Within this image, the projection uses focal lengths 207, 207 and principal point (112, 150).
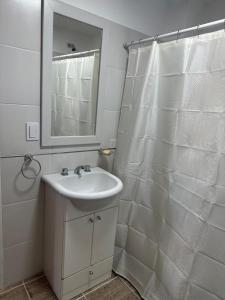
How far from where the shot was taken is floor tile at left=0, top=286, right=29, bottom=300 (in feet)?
4.88

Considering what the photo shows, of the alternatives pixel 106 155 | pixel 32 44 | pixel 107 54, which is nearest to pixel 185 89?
pixel 107 54

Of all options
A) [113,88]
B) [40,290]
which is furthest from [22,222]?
[113,88]

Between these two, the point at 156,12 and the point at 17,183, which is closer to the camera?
the point at 17,183

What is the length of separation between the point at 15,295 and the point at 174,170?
1.45m

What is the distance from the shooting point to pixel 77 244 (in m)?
1.42

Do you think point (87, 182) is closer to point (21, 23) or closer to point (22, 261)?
point (22, 261)

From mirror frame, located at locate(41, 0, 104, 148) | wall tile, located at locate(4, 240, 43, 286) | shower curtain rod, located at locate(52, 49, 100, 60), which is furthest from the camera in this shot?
wall tile, located at locate(4, 240, 43, 286)

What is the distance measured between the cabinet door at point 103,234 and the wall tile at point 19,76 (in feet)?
3.05

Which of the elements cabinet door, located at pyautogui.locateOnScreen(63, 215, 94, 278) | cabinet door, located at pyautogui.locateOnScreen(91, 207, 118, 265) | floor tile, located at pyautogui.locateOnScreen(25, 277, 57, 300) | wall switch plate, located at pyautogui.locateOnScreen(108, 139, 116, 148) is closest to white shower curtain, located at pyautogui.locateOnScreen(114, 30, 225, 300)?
wall switch plate, located at pyautogui.locateOnScreen(108, 139, 116, 148)

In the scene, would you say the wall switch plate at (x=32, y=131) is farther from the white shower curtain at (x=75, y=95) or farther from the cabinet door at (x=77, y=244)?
the cabinet door at (x=77, y=244)

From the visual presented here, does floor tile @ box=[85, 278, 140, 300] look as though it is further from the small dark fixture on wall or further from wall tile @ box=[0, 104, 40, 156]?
the small dark fixture on wall

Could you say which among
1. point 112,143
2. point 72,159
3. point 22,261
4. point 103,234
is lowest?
point 22,261

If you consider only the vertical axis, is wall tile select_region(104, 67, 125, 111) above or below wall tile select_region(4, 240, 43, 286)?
above

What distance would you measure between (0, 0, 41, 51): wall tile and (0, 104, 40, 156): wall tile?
1.24 ft
